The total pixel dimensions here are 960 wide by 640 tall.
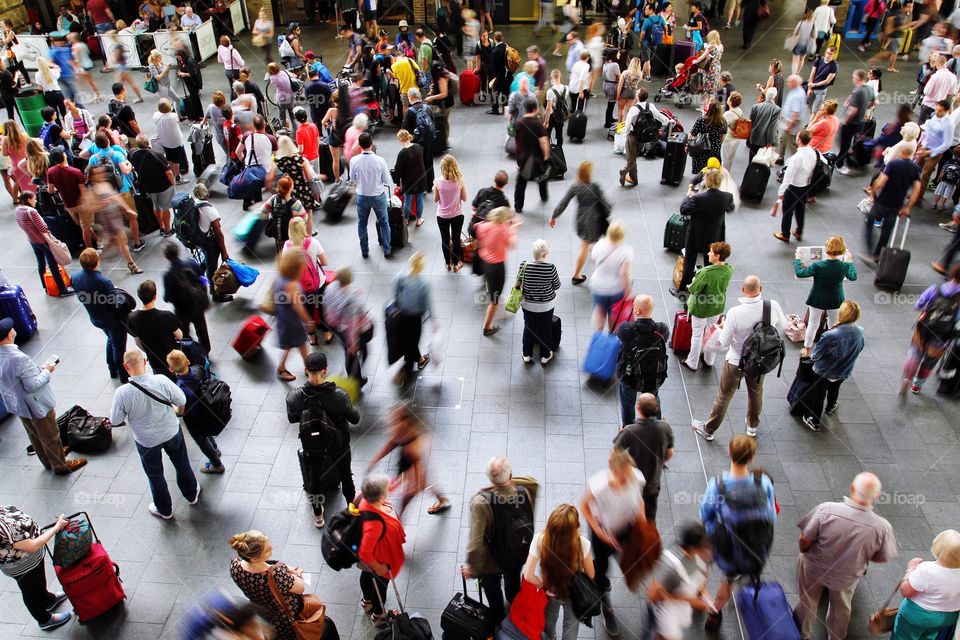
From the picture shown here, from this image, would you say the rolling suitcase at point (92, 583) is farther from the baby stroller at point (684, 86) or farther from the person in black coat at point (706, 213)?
the baby stroller at point (684, 86)

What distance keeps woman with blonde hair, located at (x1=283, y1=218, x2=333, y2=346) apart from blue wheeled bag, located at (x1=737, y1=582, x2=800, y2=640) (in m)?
4.92

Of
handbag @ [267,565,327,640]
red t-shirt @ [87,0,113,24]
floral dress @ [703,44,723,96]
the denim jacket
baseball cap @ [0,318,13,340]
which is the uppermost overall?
red t-shirt @ [87,0,113,24]

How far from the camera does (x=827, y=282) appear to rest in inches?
292

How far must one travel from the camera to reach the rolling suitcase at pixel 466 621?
16.0 ft

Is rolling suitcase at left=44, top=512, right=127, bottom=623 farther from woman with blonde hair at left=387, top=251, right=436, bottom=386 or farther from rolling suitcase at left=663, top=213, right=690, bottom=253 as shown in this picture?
rolling suitcase at left=663, top=213, right=690, bottom=253

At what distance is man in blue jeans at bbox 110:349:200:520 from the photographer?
570cm

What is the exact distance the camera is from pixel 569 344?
827 cm

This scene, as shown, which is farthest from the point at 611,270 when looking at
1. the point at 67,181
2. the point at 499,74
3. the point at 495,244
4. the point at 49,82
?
the point at 49,82

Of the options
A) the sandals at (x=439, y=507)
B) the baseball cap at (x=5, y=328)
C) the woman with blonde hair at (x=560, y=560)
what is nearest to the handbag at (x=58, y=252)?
the baseball cap at (x=5, y=328)

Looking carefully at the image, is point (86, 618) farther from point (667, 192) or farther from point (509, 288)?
point (667, 192)

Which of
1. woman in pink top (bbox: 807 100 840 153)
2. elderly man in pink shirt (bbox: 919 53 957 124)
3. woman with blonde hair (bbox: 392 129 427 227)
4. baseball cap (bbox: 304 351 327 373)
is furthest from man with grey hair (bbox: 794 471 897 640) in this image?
elderly man in pink shirt (bbox: 919 53 957 124)

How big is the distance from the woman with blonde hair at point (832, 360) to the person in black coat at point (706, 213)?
7.22 ft

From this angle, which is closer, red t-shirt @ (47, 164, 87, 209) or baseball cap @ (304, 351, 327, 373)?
baseball cap @ (304, 351, 327, 373)

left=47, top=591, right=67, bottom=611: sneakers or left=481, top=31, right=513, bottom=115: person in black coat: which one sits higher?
left=481, top=31, right=513, bottom=115: person in black coat
